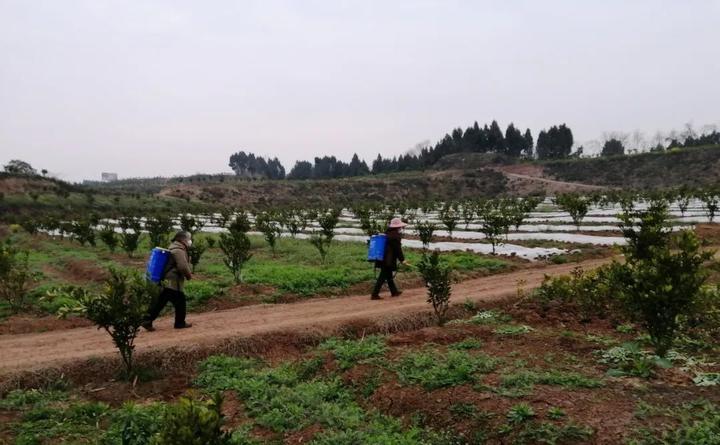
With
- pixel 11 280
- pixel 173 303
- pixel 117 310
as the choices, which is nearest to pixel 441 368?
pixel 117 310

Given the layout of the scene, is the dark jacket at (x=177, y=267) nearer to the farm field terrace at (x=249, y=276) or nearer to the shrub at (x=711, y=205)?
the farm field terrace at (x=249, y=276)

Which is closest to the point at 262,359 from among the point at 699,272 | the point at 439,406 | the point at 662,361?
the point at 439,406

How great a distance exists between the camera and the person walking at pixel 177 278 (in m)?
8.44

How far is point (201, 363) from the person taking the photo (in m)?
7.21

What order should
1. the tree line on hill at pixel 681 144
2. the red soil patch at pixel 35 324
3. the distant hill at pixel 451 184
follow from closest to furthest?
the red soil patch at pixel 35 324
the distant hill at pixel 451 184
the tree line on hill at pixel 681 144

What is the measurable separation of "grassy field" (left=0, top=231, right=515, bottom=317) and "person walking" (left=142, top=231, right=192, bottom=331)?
1.79m


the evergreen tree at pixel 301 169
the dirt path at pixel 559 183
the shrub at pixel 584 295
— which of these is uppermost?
the evergreen tree at pixel 301 169

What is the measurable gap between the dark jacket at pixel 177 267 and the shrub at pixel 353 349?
2824 mm

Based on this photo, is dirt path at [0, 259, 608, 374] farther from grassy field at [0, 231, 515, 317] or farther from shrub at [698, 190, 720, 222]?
shrub at [698, 190, 720, 222]

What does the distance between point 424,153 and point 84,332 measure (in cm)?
9615

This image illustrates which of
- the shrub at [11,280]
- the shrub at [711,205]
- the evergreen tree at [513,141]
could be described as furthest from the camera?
the evergreen tree at [513,141]

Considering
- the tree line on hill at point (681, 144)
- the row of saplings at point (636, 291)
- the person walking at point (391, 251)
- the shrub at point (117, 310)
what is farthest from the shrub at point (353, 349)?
the tree line on hill at point (681, 144)

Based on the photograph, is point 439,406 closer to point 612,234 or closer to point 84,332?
point 84,332

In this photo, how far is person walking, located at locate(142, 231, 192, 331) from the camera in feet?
27.7
